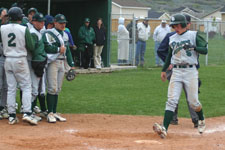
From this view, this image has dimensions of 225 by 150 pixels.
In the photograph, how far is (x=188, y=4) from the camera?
106 metres

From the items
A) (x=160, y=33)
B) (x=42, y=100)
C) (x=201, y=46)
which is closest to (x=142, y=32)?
(x=160, y=33)

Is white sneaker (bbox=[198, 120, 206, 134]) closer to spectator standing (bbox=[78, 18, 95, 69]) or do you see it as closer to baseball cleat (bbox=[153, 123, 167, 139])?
baseball cleat (bbox=[153, 123, 167, 139])

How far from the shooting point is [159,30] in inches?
781

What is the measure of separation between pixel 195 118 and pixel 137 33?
1161 centimetres

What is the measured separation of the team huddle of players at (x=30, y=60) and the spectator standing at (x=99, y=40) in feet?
27.7

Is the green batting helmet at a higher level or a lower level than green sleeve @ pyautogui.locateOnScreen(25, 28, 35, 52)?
higher

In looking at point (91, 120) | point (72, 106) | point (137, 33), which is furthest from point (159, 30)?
point (91, 120)

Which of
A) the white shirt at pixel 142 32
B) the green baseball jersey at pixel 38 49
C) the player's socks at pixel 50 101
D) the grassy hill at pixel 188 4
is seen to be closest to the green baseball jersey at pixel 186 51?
the green baseball jersey at pixel 38 49

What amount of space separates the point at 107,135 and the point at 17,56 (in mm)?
2108

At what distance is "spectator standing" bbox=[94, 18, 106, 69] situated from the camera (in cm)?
1762

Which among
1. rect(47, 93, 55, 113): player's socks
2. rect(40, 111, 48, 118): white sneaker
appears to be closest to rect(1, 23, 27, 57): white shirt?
rect(47, 93, 55, 113): player's socks

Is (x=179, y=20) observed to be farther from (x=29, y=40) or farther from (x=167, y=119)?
(x=29, y=40)

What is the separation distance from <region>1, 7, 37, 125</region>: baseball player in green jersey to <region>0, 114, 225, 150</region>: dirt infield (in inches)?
14.9

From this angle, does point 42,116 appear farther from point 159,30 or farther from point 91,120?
point 159,30
